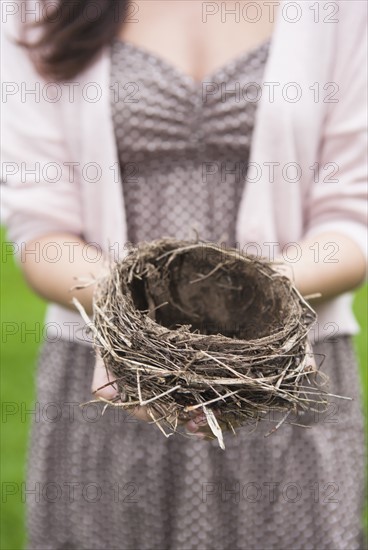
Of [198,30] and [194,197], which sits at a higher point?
[198,30]

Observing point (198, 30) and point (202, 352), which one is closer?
point (202, 352)

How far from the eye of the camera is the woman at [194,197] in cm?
160

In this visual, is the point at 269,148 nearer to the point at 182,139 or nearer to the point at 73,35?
the point at 182,139

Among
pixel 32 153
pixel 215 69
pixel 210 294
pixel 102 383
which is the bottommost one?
pixel 102 383

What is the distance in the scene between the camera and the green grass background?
2686 millimetres

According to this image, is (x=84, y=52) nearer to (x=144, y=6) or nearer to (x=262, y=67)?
(x=144, y=6)

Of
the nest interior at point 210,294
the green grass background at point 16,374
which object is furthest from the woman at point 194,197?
the green grass background at point 16,374

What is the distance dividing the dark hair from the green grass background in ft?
5.01

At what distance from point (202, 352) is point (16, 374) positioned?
7.96 feet

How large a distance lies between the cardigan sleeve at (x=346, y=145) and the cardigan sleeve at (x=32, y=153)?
50cm

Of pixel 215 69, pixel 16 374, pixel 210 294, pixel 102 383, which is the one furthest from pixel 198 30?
pixel 16 374

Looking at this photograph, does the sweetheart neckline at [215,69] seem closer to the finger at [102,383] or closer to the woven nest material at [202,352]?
the woven nest material at [202,352]

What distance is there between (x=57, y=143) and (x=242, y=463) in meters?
0.74

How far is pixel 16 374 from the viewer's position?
352 cm
